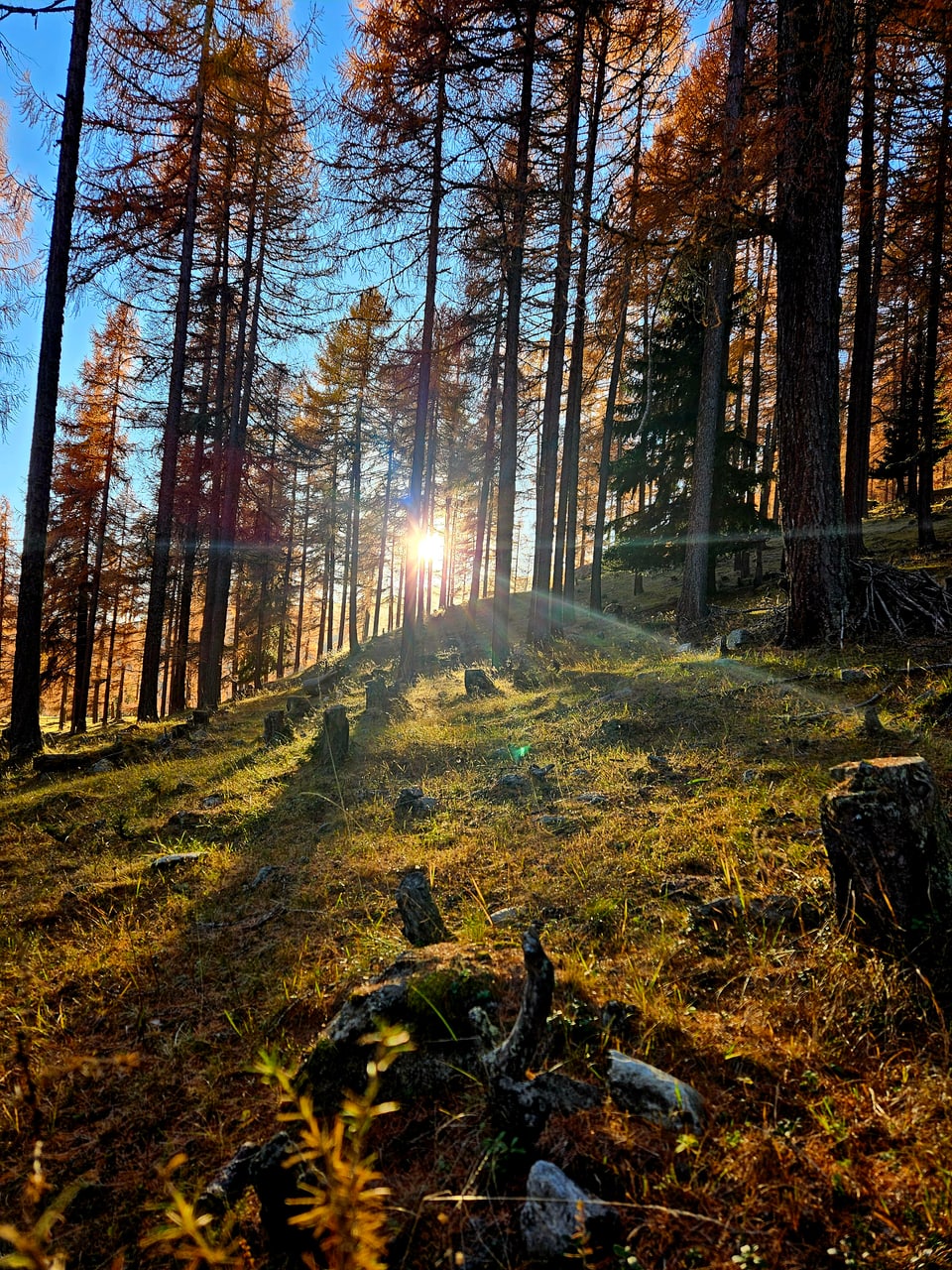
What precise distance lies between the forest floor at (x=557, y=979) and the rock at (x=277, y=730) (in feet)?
6.03

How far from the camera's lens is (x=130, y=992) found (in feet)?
9.16

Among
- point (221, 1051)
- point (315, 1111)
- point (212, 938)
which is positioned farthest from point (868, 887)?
point (212, 938)

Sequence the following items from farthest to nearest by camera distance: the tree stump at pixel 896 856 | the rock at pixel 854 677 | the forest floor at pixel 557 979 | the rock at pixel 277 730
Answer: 1. the rock at pixel 277 730
2. the rock at pixel 854 677
3. the tree stump at pixel 896 856
4. the forest floor at pixel 557 979

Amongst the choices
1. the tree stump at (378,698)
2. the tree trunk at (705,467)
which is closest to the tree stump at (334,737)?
the tree stump at (378,698)

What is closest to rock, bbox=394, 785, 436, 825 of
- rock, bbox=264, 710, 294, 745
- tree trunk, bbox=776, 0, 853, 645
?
rock, bbox=264, 710, 294, 745

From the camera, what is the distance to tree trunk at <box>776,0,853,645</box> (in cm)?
586

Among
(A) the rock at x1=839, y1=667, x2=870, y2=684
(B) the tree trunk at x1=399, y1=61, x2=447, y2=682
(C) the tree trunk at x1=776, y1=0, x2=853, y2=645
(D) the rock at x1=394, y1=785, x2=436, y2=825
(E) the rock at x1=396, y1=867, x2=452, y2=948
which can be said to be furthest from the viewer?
(B) the tree trunk at x1=399, y1=61, x2=447, y2=682

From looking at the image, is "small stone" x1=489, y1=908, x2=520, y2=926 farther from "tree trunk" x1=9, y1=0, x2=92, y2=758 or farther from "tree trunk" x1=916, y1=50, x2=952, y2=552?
"tree trunk" x1=916, y1=50, x2=952, y2=552

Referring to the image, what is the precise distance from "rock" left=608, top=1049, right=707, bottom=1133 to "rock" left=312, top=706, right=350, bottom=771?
5.01m

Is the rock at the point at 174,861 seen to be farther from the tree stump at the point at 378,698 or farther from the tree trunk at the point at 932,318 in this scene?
the tree trunk at the point at 932,318

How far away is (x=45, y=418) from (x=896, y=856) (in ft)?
40.0

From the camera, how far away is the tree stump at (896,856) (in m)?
1.95

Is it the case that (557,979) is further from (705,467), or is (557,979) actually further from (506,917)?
(705,467)

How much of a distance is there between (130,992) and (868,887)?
3426 millimetres
